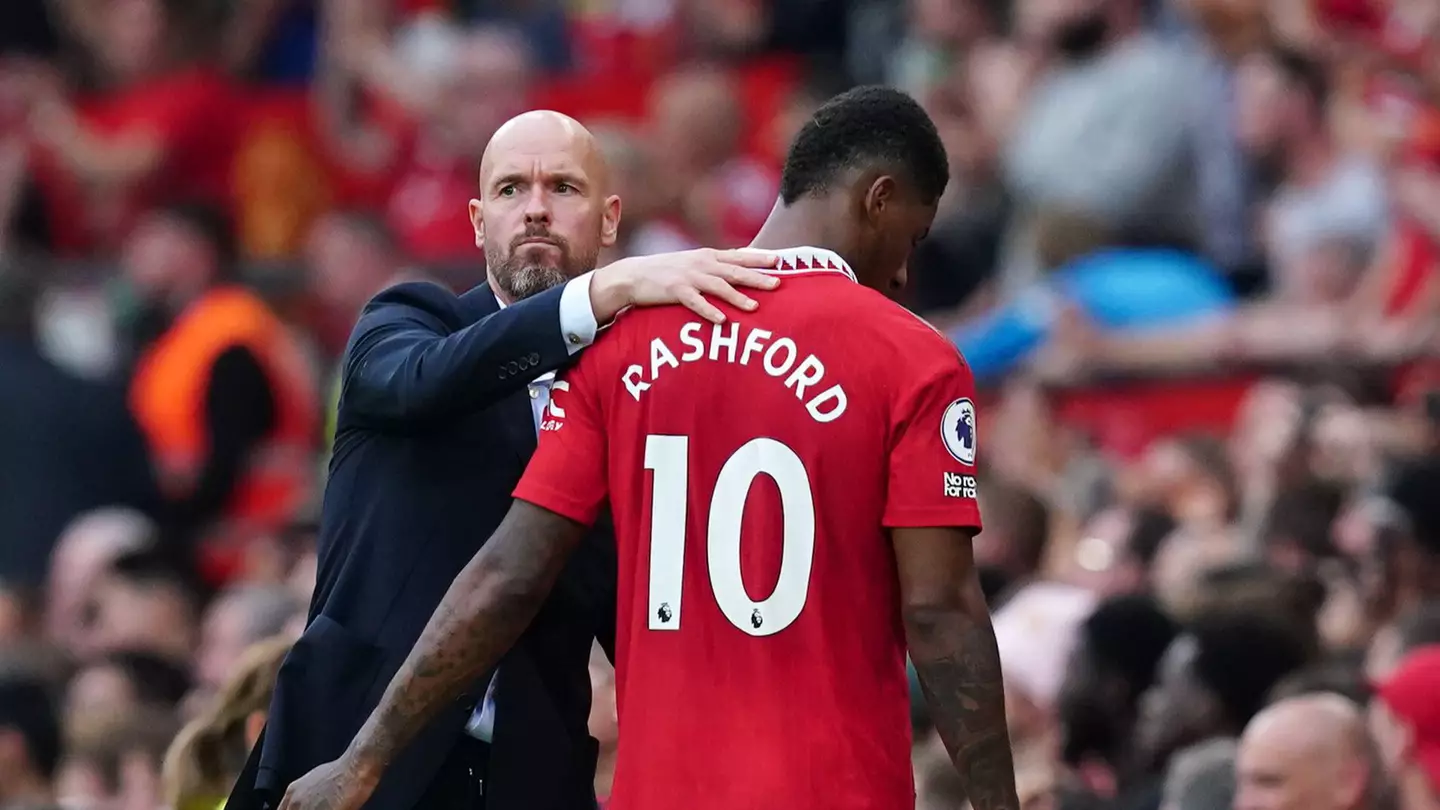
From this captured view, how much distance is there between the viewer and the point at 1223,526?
8836 millimetres

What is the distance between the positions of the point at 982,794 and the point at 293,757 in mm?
1342

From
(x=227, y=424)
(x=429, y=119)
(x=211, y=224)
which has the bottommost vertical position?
(x=227, y=424)

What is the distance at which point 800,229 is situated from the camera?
16.5 feet

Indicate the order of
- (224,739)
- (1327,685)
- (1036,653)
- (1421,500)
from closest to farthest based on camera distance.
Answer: (224,739)
(1327,685)
(1421,500)
(1036,653)

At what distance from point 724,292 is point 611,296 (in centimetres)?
22

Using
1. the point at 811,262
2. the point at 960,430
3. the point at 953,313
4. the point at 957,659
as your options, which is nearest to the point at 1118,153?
the point at 953,313

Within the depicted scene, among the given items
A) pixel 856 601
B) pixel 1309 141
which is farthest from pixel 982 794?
pixel 1309 141

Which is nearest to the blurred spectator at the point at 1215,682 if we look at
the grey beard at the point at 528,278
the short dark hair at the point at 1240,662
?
the short dark hair at the point at 1240,662

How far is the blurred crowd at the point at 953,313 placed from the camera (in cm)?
741

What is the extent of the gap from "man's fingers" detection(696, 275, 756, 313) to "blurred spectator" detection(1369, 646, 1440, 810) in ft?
7.97

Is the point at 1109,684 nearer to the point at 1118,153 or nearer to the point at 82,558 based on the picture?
the point at 1118,153

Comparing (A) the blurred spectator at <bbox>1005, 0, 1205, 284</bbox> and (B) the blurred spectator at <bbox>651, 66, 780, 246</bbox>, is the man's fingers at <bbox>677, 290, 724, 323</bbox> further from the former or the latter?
(B) the blurred spectator at <bbox>651, 66, 780, 246</bbox>

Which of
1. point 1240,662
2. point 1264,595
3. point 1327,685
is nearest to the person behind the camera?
point 1327,685

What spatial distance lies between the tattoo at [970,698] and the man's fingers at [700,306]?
64cm
